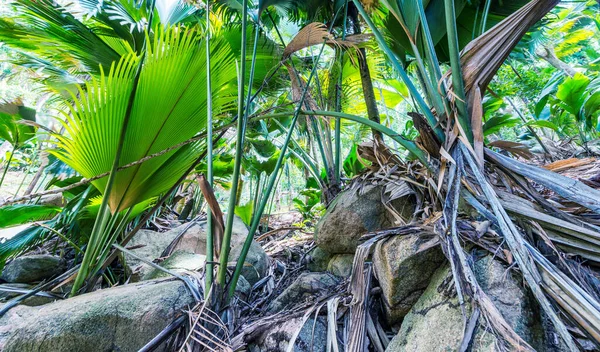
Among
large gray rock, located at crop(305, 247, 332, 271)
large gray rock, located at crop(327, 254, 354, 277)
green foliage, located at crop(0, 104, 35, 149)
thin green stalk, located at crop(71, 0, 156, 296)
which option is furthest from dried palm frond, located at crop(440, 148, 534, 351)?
green foliage, located at crop(0, 104, 35, 149)

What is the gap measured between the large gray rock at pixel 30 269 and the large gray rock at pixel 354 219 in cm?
172

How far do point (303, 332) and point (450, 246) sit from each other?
476mm

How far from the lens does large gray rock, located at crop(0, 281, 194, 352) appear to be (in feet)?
2.50

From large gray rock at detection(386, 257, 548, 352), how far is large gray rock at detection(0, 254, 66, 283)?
2058 millimetres

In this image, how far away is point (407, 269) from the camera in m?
0.80

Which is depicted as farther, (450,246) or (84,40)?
(84,40)

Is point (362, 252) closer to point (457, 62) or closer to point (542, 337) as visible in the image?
point (542, 337)

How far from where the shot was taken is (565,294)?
0.52 meters

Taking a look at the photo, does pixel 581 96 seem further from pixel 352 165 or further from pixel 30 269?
pixel 30 269

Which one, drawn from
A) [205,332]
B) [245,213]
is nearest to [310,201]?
[245,213]

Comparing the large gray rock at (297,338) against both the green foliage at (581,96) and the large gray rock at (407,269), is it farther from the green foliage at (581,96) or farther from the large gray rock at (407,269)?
the green foliage at (581,96)

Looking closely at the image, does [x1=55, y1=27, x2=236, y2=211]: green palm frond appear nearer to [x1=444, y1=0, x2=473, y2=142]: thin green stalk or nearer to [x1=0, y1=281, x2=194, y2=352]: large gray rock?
[x1=0, y1=281, x2=194, y2=352]: large gray rock

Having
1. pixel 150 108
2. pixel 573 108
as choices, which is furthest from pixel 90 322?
pixel 573 108

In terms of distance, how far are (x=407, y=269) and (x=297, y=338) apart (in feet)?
1.20
